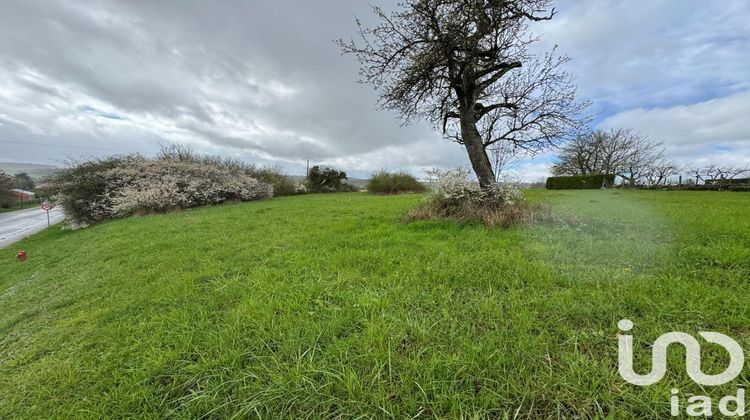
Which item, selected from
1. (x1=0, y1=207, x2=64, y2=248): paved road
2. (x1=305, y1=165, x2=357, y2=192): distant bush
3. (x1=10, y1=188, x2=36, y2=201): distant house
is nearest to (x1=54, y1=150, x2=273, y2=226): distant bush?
(x1=0, y1=207, x2=64, y2=248): paved road

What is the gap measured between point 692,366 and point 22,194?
6758 cm

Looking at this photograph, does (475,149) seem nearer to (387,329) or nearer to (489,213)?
(489,213)

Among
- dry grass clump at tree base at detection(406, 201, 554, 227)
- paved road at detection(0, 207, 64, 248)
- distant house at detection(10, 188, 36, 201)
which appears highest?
dry grass clump at tree base at detection(406, 201, 554, 227)

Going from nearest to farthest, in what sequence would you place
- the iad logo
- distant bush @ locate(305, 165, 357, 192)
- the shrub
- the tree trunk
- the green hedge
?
the iad logo, the shrub, the tree trunk, the green hedge, distant bush @ locate(305, 165, 357, 192)

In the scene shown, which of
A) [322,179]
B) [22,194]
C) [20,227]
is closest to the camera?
[20,227]

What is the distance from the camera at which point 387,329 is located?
189 cm

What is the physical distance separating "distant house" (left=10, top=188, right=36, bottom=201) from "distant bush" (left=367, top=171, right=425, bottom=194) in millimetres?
51031

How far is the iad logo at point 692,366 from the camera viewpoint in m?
1.22

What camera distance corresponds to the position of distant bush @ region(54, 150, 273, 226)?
13.5m

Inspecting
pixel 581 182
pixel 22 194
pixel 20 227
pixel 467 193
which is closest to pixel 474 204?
pixel 467 193

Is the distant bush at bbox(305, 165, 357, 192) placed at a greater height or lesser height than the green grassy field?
greater

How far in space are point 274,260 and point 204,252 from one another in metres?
1.70

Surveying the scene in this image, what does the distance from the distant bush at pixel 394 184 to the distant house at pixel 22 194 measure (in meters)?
51.0

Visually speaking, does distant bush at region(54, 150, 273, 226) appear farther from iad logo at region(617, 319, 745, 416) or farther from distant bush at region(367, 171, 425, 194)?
iad logo at region(617, 319, 745, 416)
